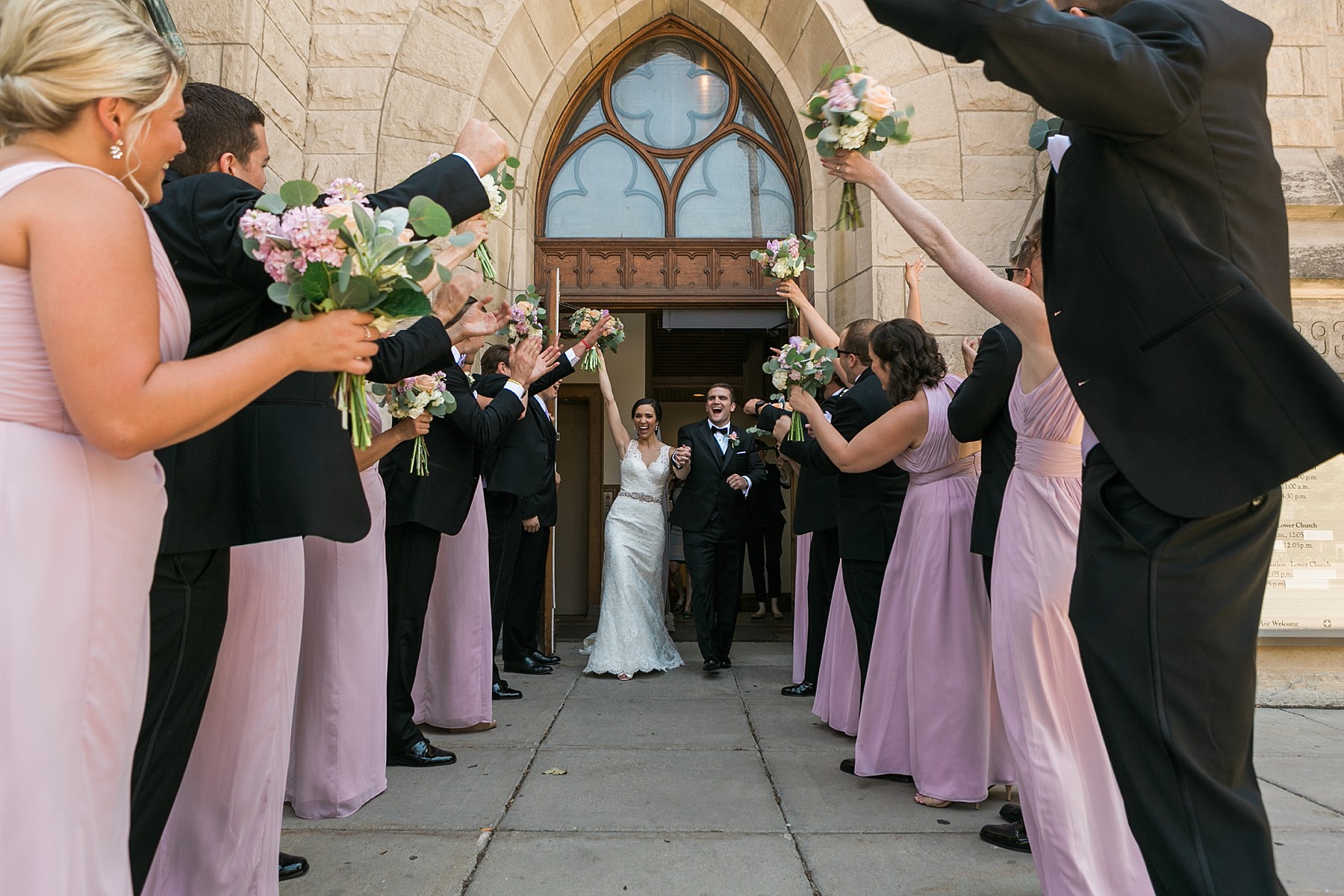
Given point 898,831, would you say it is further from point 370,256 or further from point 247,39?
point 247,39

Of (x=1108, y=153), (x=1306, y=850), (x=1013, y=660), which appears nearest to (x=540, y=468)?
(x=1013, y=660)

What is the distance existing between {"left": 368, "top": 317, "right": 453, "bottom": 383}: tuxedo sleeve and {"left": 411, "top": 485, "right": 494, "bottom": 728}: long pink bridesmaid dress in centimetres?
224

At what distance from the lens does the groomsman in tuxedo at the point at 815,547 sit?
6234 millimetres

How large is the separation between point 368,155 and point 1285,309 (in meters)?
7.43

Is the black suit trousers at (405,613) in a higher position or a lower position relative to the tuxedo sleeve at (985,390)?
lower

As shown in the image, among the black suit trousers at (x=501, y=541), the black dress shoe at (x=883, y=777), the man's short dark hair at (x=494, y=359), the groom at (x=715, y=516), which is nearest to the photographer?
the black dress shoe at (x=883, y=777)

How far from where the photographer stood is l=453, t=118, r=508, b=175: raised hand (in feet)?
8.54

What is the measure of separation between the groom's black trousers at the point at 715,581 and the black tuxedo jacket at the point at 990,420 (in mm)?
4014

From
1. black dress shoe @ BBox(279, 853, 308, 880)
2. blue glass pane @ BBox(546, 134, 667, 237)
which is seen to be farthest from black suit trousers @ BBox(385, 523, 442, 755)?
blue glass pane @ BBox(546, 134, 667, 237)

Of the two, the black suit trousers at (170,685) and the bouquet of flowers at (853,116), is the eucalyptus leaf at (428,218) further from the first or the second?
the bouquet of flowers at (853,116)

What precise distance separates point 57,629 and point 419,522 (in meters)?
3.03

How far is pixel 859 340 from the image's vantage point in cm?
532

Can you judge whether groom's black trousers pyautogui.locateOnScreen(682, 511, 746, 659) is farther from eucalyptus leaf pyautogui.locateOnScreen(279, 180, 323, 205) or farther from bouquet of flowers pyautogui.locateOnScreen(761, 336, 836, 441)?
eucalyptus leaf pyautogui.locateOnScreen(279, 180, 323, 205)

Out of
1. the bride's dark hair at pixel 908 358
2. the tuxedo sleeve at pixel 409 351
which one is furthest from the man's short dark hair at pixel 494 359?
the tuxedo sleeve at pixel 409 351
